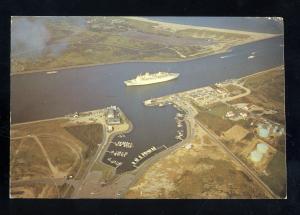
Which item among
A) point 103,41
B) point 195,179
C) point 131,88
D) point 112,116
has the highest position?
point 103,41

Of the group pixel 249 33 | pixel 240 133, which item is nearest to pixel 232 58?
pixel 249 33

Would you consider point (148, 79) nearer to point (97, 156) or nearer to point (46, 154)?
point (97, 156)

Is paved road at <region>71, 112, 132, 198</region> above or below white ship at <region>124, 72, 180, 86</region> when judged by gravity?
below

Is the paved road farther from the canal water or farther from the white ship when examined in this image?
the white ship

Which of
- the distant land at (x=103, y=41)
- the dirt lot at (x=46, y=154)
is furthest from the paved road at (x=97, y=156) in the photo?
the distant land at (x=103, y=41)

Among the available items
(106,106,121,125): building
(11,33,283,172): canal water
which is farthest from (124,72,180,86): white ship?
(106,106,121,125): building

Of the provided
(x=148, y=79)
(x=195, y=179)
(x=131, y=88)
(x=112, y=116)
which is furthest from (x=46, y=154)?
(x=195, y=179)
